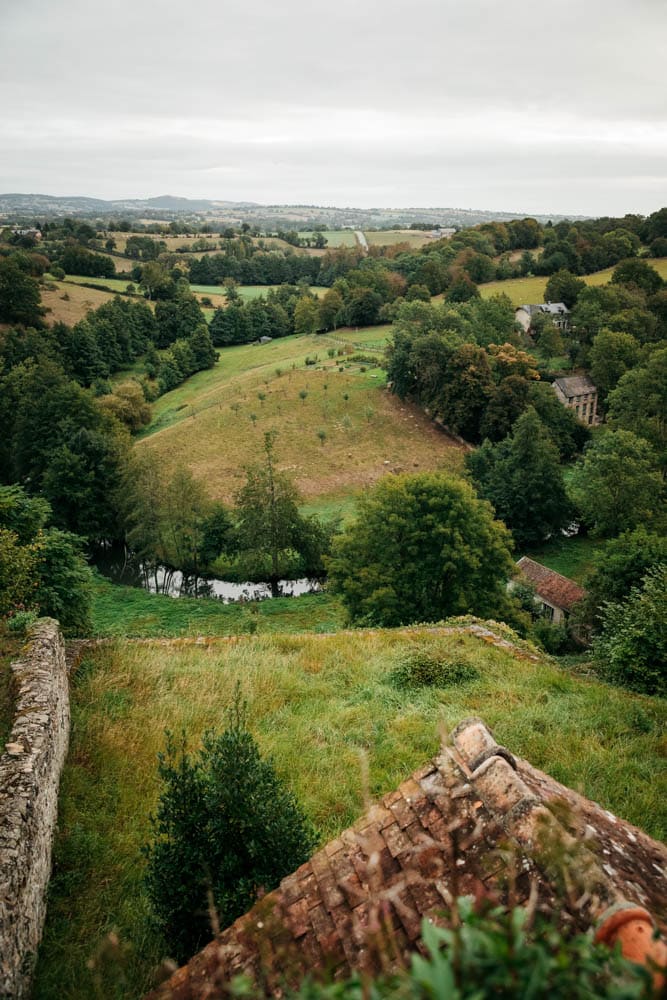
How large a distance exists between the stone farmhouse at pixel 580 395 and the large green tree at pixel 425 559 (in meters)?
40.0

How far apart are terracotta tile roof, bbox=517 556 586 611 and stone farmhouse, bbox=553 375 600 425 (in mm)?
29382

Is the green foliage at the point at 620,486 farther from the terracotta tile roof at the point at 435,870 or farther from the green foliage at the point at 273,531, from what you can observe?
the terracotta tile roof at the point at 435,870

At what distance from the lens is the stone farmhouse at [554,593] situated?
1238 inches

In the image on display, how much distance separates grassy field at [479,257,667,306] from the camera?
81562mm

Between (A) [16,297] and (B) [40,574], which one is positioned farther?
(A) [16,297]

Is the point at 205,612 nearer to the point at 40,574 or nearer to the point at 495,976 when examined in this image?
the point at 40,574

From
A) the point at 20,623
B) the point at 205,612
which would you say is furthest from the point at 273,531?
the point at 20,623

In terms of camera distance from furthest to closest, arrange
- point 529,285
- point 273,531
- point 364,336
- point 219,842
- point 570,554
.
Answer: point 529,285 < point 364,336 < point 570,554 < point 273,531 < point 219,842

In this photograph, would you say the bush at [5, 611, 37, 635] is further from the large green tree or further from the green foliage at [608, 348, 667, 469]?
the green foliage at [608, 348, 667, 469]

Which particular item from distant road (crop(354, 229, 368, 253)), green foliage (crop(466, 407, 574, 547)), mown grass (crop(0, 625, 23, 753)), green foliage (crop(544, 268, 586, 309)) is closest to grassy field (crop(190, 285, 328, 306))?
distant road (crop(354, 229, 368, 253))

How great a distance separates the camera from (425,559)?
2311 cm

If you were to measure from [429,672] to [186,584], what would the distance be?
2750cm

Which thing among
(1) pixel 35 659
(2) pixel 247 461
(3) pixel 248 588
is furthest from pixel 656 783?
(2) pixel 247 461

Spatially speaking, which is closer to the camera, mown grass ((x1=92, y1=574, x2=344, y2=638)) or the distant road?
mown grass ((x1=92, y1=574, x2=344, y2=638))
